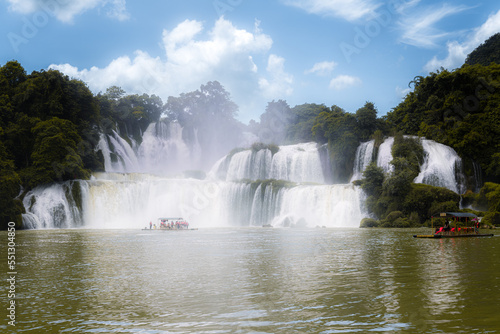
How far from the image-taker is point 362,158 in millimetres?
51188

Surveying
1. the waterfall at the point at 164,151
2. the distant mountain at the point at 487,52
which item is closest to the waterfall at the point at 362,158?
the distant mountain at the point at 487,52

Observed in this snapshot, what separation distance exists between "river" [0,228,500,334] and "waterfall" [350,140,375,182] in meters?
34.7

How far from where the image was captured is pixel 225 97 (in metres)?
100

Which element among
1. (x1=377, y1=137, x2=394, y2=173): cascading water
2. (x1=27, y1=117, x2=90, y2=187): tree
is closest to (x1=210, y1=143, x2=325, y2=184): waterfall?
(x1=377, y1=137, x2=394, y2=173): cascading water

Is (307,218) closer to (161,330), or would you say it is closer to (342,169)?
(342,169)

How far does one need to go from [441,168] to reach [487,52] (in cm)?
3969

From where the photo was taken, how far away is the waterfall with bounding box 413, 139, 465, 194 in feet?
141

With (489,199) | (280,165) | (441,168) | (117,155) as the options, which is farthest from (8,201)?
(489,199)

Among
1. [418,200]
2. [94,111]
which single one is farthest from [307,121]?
[418,200]

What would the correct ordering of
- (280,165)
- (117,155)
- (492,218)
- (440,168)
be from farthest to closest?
(117,155) → (280,165) → (440,168) → (492,218)

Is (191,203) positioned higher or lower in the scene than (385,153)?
lower

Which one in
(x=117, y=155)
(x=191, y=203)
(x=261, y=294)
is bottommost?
(x=261, y=294)

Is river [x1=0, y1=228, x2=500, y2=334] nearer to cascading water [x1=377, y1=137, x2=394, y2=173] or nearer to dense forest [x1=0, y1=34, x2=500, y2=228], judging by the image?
dense forest [x1=0, y1=34, x2=500, y2=228]

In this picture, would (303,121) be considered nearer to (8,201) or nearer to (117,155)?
(117,155)
